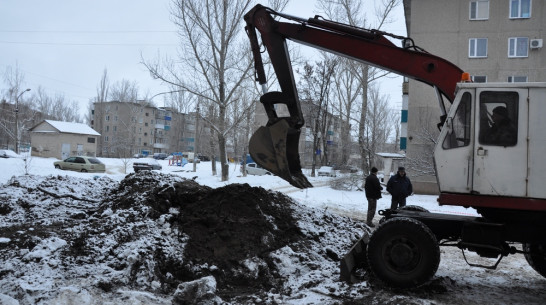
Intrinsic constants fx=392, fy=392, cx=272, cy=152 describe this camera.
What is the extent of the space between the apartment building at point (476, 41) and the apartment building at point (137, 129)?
1468 inches

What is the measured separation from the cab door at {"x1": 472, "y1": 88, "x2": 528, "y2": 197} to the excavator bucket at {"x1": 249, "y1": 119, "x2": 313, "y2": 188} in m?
2.72

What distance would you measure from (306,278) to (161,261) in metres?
2.17

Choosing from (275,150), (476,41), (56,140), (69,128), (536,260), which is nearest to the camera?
(536,260)

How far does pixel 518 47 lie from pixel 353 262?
25.1m

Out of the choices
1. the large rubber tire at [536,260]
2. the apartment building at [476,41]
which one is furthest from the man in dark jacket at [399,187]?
the apartment building at [476,41]

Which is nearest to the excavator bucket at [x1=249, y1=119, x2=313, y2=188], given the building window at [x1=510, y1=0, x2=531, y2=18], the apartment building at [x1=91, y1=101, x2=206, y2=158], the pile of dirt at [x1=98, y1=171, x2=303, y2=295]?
the pile of dirt at [x1=98, y1=171, x2=303, y2=295]

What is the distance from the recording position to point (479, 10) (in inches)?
989

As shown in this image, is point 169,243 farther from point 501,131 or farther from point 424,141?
point 424,141

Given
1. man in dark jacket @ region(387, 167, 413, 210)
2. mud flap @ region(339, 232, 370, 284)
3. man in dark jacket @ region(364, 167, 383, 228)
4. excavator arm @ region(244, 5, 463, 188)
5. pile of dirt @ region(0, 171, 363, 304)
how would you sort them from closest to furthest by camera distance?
pile of dirt @ region(0, 171, 363, 304) < mud flap @ region(339, 232, 370, 284) < excavator arm @ region(244, 5, 463, 188) < man in dark jacket @ region(387, 167, 413, 210) < man in dark jacket @ region(364, 167, 383, 228)

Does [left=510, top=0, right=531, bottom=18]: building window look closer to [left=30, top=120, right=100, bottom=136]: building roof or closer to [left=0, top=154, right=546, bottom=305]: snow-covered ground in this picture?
[left=0, top=154, right=546, bottom=305]: snow-covered ground

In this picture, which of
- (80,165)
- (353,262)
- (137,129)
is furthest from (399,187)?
(137,129)

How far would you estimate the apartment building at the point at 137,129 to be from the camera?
2470 inches

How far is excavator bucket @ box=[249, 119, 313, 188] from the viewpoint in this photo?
6535 millimetres

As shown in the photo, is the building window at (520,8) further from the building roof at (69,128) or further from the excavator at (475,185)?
the building roof at (69,128)
